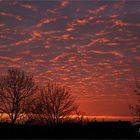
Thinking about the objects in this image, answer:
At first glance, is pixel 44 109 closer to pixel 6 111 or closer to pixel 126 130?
pixel 6 111

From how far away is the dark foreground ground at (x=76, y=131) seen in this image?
4797 cm

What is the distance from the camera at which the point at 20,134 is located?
4838cm

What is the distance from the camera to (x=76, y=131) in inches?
1969

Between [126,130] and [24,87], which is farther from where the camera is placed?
[24,87]

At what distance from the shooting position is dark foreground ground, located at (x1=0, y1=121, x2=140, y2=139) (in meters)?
48.0

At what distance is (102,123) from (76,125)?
12.5 ft

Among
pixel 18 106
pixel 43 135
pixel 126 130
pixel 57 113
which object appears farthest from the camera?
pixel 57 113

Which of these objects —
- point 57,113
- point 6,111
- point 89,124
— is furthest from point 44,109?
point 89,124

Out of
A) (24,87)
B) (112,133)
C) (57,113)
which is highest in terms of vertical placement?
(24,87)

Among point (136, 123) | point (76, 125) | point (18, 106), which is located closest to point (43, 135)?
point (76, 125)

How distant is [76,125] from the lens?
172ft

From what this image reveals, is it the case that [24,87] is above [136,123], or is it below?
above

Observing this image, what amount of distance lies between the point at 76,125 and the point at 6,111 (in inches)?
1000

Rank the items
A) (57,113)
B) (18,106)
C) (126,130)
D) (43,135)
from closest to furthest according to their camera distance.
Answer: (43,135), (126,130), (18,106), (57,113)
